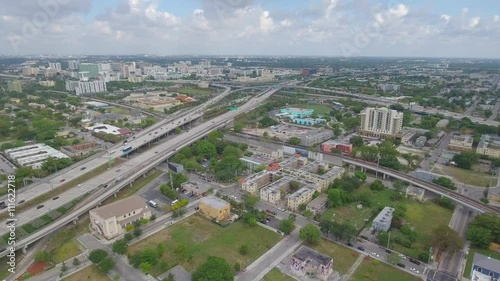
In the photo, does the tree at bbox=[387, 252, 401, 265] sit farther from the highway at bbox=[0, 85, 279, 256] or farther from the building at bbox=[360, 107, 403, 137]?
the building at bbox=[360, 107, 403, 137]

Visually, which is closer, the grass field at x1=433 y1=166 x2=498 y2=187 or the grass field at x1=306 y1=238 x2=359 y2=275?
the grass field at x1=306 y1=238 x2=359 y2=275

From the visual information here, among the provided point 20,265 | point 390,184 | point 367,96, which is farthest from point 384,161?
point 367,96

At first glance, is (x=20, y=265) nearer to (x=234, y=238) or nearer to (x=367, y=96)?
(x=234, y=238)

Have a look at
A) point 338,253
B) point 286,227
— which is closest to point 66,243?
point 286,227

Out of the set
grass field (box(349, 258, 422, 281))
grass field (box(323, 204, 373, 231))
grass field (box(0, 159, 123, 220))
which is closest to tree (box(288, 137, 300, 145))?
grass field (box(323, 204, 373, 231))

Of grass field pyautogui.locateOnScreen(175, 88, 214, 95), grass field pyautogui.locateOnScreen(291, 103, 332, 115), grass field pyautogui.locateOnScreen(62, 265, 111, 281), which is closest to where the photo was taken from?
grass field pyautogui.locateOnScreen(62, 265, 111, 281)

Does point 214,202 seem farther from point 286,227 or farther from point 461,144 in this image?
point 461,144

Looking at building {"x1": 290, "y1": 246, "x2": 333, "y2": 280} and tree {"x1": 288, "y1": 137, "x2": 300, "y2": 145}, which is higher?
tree {"x1": 288, "y1": 137, "x2": 300, "y2": 145}
